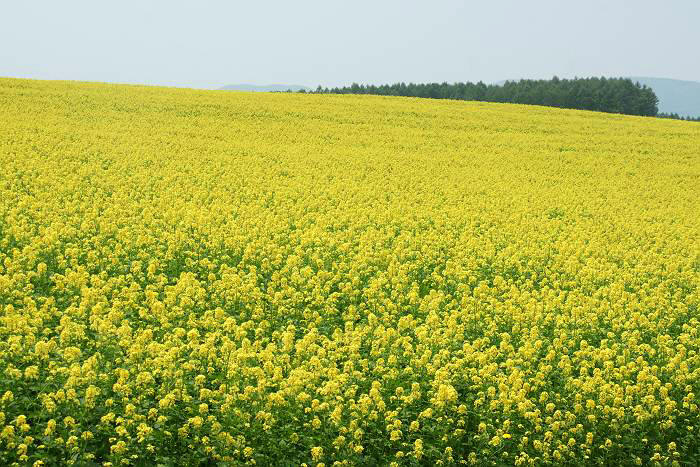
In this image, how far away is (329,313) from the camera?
1052 centimetres

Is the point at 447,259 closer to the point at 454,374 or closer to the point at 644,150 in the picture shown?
the point at 454,374

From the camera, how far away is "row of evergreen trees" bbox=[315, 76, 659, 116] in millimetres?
98312

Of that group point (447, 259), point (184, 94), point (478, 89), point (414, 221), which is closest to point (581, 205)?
point (414, 221)

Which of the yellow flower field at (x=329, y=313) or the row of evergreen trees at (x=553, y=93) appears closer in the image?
the yellow flower field at (x=329, y=313)

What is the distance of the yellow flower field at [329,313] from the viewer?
7086mm

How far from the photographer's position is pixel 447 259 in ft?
46.8

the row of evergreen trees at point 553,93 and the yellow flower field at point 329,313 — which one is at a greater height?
the row of evergreen trees at point 553,93

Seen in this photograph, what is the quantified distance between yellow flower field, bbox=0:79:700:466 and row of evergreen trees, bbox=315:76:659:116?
76711mm

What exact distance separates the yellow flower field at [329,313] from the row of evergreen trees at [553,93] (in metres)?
76.7

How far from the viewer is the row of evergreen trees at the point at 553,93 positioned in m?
98.3

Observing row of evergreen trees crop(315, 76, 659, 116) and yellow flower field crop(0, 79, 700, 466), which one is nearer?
yellow flower field crop(0, 79, 700, 466)

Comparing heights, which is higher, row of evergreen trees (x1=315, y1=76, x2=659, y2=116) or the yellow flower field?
row of evergreen trees (x1=315, y1=76, x2=659, y2=116)

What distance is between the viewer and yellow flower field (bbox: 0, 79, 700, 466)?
7.09m

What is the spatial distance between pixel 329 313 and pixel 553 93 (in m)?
95.3
